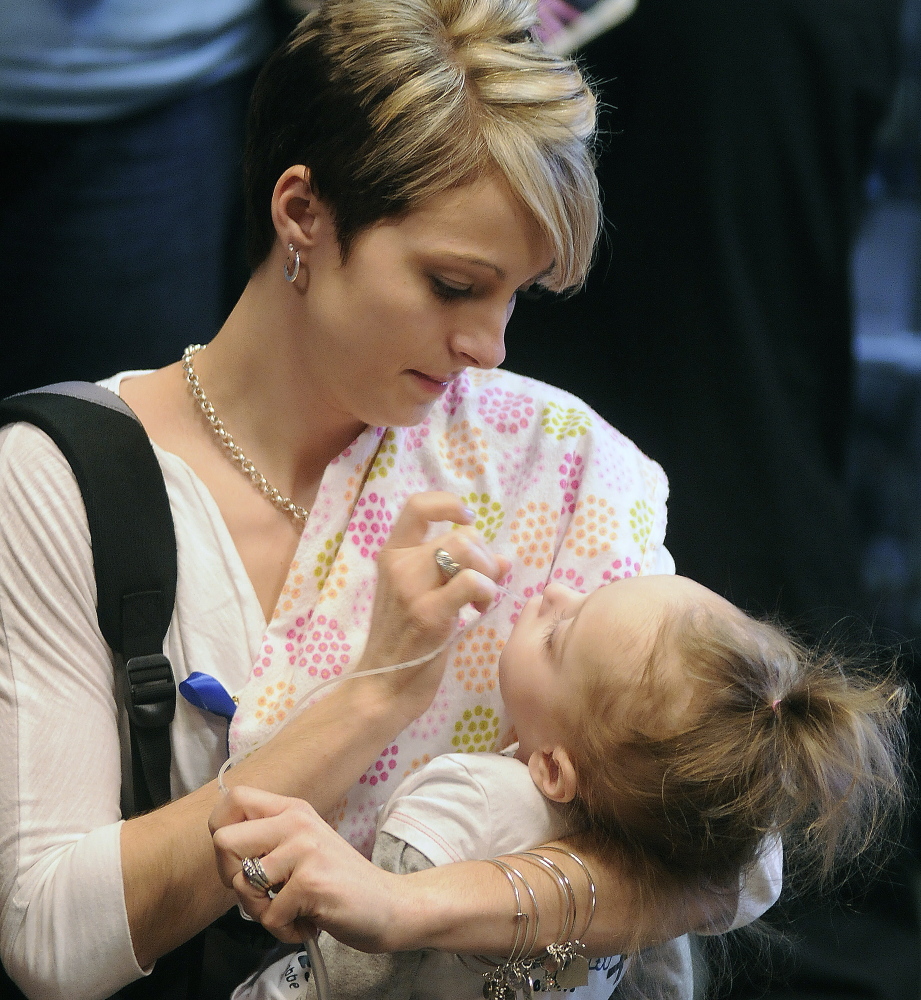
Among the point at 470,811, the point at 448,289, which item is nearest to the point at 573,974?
the point at 470,811

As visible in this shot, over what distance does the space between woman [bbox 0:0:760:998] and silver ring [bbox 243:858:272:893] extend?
21cm

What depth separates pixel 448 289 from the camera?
1.36 metres

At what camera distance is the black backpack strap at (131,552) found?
1.34 metres

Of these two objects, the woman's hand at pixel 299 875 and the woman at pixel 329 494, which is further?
the woman at pixel 329 494

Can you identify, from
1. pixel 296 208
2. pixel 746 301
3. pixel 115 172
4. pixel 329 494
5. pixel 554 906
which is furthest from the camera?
pixel 746 301

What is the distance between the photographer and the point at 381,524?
1.52 m

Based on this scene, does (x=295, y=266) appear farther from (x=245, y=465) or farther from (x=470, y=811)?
(x=470, y=811)

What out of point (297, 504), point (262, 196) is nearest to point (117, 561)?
point (297, 504)

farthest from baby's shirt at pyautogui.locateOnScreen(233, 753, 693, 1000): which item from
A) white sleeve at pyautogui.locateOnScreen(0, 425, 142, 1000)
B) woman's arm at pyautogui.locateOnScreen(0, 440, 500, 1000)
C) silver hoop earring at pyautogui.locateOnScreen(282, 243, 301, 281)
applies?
silver hoop earring at pyautogui.locateOnScreen(282, 243, 301, 281)

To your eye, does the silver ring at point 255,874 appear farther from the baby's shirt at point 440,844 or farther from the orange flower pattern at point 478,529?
the orange flower pattern at point 478,529

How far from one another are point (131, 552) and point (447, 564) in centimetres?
40

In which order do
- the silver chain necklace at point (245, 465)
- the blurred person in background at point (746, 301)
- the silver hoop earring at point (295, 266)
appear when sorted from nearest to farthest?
the silver hoop earring at point (295, 266) < the silver chain necklace at point (245, 465) < the blurred person in background at point (746, 301)

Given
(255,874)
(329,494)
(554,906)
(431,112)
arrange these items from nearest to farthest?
1. (255,874)
2. (554,906)
3. (431,112)
4. (329,494)

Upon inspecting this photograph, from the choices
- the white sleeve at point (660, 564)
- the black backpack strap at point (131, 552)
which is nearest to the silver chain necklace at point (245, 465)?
the black backpack strap at point (131, 552)
